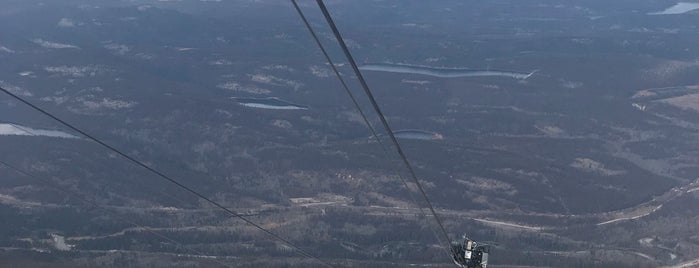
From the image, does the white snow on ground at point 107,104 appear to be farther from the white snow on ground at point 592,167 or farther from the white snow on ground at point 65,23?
the white snow on ground at point 65,23

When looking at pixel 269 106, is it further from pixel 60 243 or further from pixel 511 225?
pixel 60 243

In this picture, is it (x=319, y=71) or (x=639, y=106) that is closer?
(x=639, y=106)

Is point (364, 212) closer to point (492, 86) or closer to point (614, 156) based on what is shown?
point (614, 156)

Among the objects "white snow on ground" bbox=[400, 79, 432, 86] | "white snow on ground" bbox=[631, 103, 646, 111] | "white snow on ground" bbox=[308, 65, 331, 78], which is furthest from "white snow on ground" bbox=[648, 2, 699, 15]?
"white snow on ground" bbox=[308, 65, 331, 78]

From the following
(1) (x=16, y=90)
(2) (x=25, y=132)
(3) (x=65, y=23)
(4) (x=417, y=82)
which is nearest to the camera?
(2) (x=25, y=132)

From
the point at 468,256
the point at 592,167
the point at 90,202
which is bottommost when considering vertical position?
the point at 90,202

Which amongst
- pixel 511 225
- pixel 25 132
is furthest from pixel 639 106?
pixel 25 132

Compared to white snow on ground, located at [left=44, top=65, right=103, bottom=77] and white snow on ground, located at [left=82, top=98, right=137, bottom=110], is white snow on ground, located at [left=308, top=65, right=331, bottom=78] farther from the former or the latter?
white snow on ground, located at [left=82, top=98, right=137, bottom=110]

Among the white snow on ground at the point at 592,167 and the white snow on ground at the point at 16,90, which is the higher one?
the white snow on ground at the point at 16,90

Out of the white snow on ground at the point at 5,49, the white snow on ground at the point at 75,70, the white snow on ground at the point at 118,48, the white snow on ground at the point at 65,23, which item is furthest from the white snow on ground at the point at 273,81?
the white snow on ground at the point at 65,23

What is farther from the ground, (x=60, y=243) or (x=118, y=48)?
(x=118, y=48)
